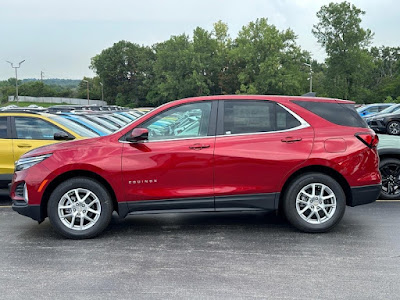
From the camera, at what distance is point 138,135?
5.52 metres

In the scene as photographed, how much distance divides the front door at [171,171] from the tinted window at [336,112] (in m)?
1.35

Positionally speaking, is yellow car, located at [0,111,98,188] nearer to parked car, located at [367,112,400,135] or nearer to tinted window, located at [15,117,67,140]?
tinted window, located at [15,117,67,140]

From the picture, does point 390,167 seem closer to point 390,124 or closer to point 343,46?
point 390,124

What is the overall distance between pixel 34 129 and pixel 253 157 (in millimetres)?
4484

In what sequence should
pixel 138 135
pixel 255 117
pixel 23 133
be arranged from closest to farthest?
pixel 138 135 → pixel 255 117 → pixel 23 133

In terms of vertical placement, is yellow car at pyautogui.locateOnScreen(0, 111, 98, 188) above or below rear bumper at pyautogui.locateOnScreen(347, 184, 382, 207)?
above

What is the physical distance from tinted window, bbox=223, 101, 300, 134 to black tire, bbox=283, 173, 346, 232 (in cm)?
71

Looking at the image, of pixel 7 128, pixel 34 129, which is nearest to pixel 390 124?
pixel 34 129

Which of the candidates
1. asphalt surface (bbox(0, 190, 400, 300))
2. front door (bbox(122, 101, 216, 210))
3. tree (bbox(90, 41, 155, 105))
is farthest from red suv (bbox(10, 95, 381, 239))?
tree (bbox(90, 41, 155, 105))

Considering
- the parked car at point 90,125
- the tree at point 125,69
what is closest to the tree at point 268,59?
the tree at point 125,69

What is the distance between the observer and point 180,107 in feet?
19.3

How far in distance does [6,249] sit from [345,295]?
3.73 meters

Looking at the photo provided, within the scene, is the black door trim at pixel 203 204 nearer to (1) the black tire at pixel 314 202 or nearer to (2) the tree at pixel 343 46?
(1) the black tire at pixel 314 202

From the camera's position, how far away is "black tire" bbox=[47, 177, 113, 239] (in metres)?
5.66
